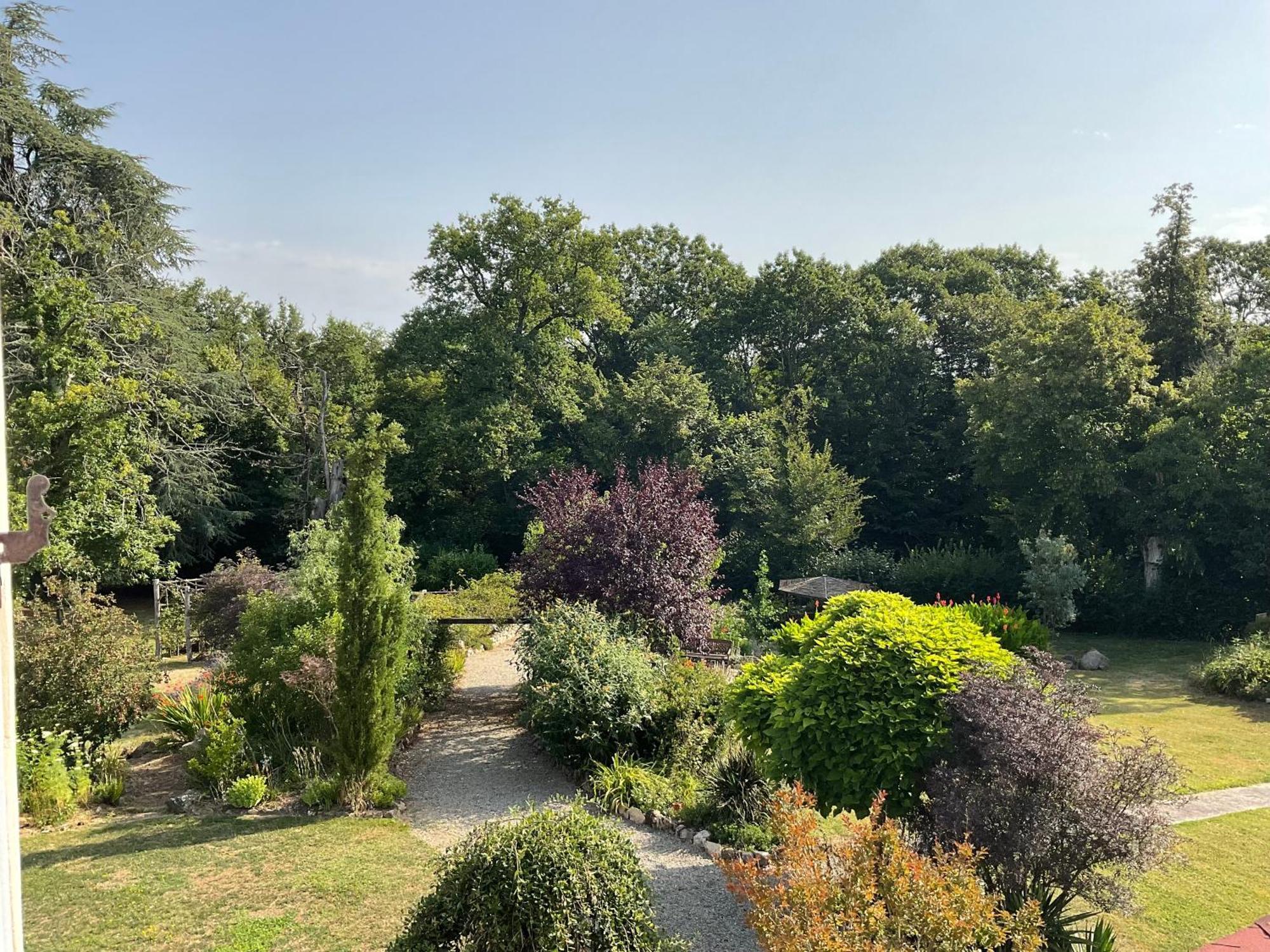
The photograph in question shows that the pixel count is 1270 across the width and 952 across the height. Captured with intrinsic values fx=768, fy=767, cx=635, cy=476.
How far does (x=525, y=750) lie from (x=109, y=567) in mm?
11378

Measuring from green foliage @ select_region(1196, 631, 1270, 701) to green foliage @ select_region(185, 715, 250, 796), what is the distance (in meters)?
15.9

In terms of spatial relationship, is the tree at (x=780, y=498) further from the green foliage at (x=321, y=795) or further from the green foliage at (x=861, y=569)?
the green foliage at (x=321, y=795)

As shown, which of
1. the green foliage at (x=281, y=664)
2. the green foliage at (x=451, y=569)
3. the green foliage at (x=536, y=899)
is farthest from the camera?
the green foliage at (x=451, y=569)

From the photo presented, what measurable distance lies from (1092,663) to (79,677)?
1787 centimetres

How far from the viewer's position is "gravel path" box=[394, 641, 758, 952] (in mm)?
6137

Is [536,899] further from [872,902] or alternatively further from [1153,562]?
[1153,562]

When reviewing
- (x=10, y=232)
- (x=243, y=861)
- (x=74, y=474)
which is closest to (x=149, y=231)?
(x=10, y=232)

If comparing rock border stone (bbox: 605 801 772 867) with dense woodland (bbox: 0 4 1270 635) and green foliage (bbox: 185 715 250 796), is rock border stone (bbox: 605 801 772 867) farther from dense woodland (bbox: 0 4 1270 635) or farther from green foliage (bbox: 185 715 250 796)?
dense woodland (bbox: 0 4 1270 635)

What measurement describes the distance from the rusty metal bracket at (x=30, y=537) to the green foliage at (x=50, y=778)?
25.7 ft

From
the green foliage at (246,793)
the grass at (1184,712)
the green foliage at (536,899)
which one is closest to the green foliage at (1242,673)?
the grass at (1184,712)

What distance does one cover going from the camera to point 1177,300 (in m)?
21.4

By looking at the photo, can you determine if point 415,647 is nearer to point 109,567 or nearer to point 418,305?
point 109,567

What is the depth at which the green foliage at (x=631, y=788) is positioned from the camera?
832cm

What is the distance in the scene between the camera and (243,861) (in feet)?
23.0
